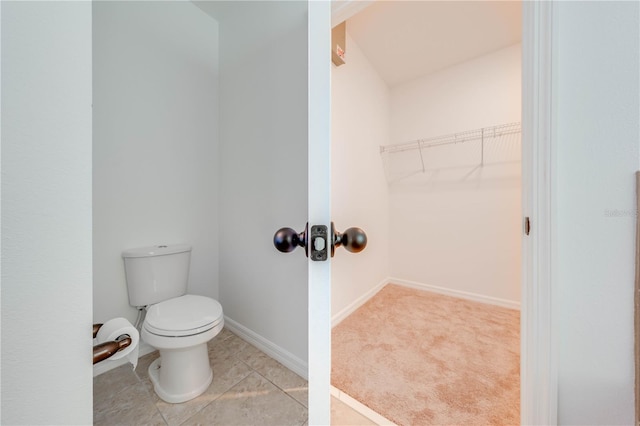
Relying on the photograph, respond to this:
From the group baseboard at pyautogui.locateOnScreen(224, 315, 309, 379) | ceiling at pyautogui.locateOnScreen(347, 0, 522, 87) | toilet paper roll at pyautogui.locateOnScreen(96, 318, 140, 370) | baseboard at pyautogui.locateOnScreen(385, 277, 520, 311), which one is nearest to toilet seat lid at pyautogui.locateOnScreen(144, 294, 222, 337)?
baseboard at pyautogui.locateOnScreen(224, 315, 309, 379)

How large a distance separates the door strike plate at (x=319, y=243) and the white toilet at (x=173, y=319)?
0.92 metres

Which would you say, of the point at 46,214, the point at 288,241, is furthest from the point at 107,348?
the point at 288,241

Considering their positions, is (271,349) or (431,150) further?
(431,150)

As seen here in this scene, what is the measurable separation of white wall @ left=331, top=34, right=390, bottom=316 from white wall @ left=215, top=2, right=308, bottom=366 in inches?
18.4

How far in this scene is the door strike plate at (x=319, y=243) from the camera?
1.39 feet

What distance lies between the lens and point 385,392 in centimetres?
110

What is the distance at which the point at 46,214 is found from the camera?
321mm

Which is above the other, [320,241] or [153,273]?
[320,241]

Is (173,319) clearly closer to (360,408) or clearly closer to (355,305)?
(360,408)

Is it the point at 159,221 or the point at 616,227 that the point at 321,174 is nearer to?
the point at 616,227

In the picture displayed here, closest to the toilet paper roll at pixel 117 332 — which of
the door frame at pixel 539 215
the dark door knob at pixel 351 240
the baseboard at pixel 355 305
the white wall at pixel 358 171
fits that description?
the dark door knob at pixel 351 240

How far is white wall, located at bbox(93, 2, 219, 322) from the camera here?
1.21m

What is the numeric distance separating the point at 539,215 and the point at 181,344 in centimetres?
146

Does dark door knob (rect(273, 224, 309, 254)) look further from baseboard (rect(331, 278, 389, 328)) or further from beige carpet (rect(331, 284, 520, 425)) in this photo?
baseboard (rect(331, 278, 389, 328))
